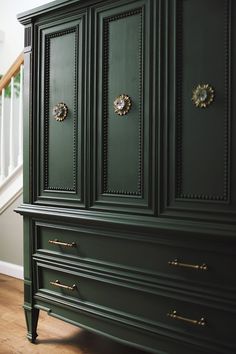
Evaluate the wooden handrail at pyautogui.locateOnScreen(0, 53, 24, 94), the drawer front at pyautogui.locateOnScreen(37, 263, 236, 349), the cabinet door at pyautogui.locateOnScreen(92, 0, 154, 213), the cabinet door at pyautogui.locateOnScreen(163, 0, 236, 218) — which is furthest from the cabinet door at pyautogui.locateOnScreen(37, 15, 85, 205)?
the wooden handrail at pyautogui.locateOnScreen(0, 53, 24, 94)

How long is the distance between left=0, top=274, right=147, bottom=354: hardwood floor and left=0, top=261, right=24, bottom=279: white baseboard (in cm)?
69

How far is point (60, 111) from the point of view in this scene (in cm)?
214

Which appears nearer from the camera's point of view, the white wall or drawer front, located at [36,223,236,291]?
drawer front, located at [36,223,236,291]

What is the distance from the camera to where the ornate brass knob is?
2.12 metres

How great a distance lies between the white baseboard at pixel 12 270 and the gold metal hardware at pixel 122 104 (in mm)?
2034

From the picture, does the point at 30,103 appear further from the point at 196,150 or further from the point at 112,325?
the point at 112,325

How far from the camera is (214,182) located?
62.0 inches

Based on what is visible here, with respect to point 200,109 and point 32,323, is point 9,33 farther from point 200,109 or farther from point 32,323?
point 200,109

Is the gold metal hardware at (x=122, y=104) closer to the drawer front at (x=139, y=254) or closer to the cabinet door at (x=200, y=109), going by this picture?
the cabinet door at (x=200, y=109)

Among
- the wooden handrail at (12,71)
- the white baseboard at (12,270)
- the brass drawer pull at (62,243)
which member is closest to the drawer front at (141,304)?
the brass drawer pull at (62,243)

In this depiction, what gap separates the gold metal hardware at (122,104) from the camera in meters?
1.83

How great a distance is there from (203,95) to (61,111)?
0.82m

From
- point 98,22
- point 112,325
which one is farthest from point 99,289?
point 98,22

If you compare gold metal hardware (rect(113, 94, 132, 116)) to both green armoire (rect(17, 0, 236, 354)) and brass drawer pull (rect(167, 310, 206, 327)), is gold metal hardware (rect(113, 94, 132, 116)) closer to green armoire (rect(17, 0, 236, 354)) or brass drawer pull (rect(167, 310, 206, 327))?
green armoire (rect(17, 0, 236, 354))
